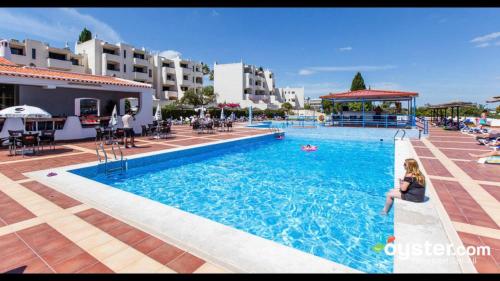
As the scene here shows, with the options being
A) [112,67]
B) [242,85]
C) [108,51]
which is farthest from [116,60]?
[242,85]

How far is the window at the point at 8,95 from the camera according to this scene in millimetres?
14719

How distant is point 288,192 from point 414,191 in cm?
305

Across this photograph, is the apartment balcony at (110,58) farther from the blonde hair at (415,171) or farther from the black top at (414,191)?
the black top at (414,191)

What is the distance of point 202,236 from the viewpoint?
11.2 feet

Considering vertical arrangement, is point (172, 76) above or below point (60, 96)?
above

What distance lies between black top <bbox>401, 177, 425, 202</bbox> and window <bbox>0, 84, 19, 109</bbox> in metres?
20.3

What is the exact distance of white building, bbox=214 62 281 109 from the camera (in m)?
57.5

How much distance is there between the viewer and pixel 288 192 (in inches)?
274

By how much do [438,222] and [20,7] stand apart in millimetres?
5466

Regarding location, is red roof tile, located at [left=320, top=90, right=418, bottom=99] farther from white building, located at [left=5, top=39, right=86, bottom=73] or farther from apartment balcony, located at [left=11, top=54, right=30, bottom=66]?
apartment balcony, located at [left=11, top=54, right=30, bottom=66]

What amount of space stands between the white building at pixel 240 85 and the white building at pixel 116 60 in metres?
18.8

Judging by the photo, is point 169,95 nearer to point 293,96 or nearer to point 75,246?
point 293,96

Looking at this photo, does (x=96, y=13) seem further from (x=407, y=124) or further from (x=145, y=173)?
(x=407, y=124)
